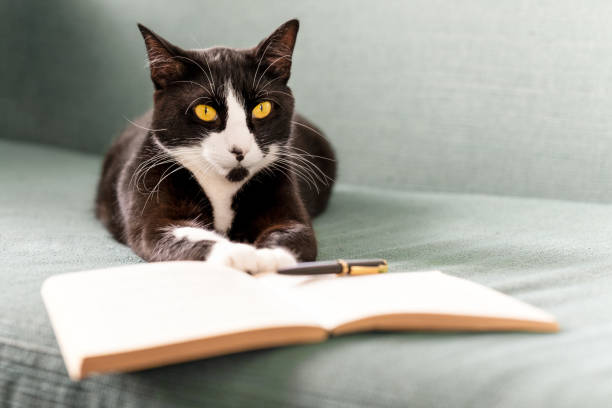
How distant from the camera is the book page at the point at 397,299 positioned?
0.78m

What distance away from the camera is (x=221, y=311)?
760mm

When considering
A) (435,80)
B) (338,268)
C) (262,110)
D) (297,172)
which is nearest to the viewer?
(338,268)

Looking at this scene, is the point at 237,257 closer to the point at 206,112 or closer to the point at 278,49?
the point at 206,112

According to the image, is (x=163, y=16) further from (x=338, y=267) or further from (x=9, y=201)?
(x=338, y=267)

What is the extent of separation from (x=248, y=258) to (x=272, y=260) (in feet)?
0.12

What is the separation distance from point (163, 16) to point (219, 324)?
189 centimetres

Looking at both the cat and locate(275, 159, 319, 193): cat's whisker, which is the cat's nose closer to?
the cat

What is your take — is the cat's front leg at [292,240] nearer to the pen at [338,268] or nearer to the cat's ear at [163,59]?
the pen at [338,268]

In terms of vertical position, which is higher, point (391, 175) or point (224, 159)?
point (224, 159)

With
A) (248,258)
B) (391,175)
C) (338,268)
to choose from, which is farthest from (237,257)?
(391,175)

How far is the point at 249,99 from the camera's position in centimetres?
122

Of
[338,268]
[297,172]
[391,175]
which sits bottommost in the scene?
[391,175]

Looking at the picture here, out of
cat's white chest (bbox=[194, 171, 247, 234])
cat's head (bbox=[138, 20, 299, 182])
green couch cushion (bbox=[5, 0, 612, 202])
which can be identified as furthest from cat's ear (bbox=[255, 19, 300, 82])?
green couch cushion (bbox=[5, 0, 612, 202])

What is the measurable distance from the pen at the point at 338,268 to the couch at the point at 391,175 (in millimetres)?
134
